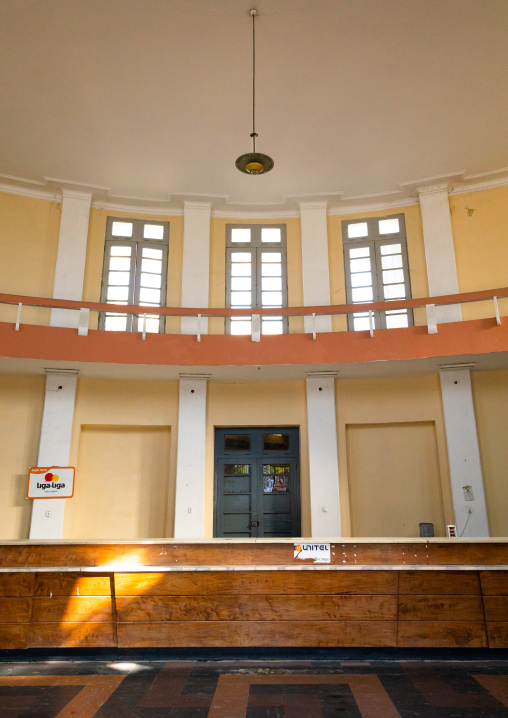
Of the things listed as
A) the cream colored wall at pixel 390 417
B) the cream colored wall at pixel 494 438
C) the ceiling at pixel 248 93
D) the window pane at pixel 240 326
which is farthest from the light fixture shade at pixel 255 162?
the cream colored wall at pixel 494 438

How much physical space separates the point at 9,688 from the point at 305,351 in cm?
572

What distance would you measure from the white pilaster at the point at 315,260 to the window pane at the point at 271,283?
555 millimetres

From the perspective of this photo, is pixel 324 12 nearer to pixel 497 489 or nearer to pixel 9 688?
pixel 497 489

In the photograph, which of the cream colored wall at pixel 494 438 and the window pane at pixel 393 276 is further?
the window pane at pixel 393 276

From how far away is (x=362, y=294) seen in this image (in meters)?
9.70

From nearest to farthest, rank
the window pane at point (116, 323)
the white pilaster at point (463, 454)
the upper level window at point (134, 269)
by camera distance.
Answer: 1. the white pilaster at point (463, 454)
2. the window pane at point (116, 323)
3. the upper level window at point (134, 269)

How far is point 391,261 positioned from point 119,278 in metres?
5.29

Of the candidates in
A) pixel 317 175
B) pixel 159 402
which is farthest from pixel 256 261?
pixel 159 402

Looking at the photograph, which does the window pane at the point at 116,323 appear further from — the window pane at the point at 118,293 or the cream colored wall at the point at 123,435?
the cream colored wall at the point at 123,435

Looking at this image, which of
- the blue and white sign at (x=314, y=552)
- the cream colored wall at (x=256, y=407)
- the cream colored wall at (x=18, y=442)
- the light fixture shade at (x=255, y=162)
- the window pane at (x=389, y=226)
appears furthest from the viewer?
the window pane at (x=389, y=226)

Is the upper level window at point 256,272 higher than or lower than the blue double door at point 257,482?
higher

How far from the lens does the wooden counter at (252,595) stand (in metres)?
4.55

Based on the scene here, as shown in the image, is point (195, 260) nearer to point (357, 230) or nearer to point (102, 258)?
point (102, 258)

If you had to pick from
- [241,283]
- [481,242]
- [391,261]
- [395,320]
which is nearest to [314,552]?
[395,320]
